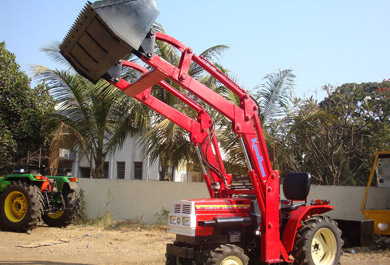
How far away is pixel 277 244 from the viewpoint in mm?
6172

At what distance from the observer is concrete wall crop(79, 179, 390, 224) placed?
11.3 meters

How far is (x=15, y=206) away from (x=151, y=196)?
384 centimetres

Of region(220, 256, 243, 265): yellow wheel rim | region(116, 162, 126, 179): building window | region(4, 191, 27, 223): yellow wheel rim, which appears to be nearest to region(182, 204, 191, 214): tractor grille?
region(220, 256, 243, 265): yellow wheel rim

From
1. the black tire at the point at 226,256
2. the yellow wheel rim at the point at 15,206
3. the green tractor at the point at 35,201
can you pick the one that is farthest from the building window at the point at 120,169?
the black tire at the point at 226,256

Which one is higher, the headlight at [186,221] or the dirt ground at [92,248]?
the headlight at [186,221]

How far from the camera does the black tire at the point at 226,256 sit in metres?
5.50

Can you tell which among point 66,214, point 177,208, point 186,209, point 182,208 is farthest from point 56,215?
point 186,209

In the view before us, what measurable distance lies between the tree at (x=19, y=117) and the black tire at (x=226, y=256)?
36.8ft

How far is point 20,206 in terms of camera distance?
38.3 feet

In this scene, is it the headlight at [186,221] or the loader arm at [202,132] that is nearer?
the headlight at [186,221]

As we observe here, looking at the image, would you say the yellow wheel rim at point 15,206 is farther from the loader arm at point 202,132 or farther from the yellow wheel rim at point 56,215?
the loader arm at point 202,132

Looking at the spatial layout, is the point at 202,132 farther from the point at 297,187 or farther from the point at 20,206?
the point at 20,206

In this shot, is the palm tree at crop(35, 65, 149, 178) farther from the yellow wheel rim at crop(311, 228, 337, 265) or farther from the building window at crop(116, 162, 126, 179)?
the yellow wheel rim at crop(311, 228, 337, 265)

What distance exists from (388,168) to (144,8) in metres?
8.97
